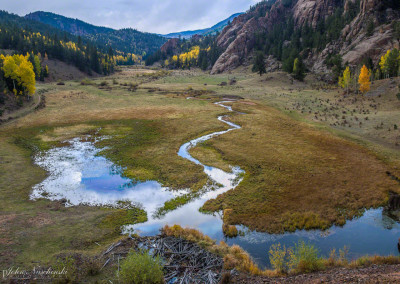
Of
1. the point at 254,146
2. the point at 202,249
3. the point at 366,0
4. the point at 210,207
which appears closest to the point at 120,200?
the point at 210,207

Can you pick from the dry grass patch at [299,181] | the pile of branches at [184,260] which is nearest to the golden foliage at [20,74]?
the dry grass patch at [299,181]

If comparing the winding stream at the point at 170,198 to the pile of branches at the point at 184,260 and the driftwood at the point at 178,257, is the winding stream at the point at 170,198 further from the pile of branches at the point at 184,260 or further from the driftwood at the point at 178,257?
the pile of branches at the point at 184,260

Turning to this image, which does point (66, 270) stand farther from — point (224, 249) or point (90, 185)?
point (90, 185)

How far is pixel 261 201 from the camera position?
27.2m

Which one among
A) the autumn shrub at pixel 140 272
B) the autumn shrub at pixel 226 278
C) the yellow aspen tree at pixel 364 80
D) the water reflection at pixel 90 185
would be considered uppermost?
the yellow aspen tree at pixel 364 80

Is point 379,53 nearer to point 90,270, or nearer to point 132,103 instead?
point 132,103

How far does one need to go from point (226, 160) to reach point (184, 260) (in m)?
22.0
